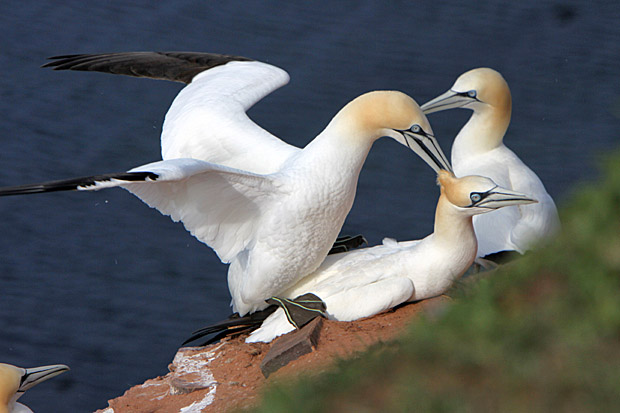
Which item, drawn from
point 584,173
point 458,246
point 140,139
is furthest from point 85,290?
point 584,173

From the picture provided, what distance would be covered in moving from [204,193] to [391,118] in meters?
1.10

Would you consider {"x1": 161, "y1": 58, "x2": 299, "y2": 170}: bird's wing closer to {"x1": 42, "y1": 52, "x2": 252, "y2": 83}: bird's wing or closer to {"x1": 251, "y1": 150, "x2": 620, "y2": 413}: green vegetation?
{"x1": 42, "y1": 52, "x2": 252, "y2": 83}: bird's wing

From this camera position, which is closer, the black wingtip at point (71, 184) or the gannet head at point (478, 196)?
the black wingtip at point (71, 184)

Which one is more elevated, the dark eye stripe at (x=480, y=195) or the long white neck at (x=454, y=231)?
the dark eye stripe at (x=480, y=195)

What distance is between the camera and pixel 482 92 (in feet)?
20.4

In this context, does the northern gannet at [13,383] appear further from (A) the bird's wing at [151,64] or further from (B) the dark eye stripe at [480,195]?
(B) the dark eye stripe at [480,195]

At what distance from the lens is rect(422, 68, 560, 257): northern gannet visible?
5574mm

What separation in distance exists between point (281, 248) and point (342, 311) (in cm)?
49

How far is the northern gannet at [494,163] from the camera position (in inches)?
219

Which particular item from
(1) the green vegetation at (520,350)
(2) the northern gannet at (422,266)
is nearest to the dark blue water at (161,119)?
(2) the northern gannet at (422,266)

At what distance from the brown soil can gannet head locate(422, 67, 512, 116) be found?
177 cm

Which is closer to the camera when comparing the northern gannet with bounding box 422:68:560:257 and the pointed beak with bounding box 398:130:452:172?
the pointed beak with bounding box 398:130:452:172

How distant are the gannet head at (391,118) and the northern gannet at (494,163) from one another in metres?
0.85

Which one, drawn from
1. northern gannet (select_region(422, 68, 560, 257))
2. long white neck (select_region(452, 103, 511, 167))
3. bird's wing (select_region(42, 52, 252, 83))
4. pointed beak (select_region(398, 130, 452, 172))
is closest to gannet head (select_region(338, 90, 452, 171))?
pointed beak (select_region(398, 130, 452, 172))
